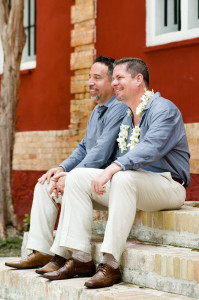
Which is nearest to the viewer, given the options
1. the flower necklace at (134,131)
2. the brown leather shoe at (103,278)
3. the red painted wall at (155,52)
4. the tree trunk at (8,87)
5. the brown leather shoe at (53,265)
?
the brown leather shoe at (103,278)

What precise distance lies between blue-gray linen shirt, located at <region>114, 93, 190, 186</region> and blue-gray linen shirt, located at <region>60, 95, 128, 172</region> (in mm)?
215

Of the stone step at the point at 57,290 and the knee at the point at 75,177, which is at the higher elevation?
the knee at the point at 75,177

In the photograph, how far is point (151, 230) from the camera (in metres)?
4.98

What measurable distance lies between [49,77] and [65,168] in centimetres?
466

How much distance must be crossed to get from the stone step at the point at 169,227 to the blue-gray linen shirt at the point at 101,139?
549 millimetres

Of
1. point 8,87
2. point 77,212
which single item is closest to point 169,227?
point 77,212

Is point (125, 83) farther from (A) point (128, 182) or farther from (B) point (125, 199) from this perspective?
(B) point (125, 199)

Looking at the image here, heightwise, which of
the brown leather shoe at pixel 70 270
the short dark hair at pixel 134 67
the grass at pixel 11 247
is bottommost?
the grass at pixel 11 247

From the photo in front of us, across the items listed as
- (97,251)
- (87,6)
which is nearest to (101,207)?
(97,251)

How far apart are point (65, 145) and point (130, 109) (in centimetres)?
436

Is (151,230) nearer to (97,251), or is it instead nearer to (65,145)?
(97,251)

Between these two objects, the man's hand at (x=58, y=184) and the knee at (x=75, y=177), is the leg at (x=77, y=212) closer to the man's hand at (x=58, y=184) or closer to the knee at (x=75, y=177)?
the knee at (x=75, y=177)

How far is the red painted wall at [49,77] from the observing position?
9.67 metres

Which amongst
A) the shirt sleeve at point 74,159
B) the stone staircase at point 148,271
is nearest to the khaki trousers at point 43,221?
the stone staircase at point 148,271
